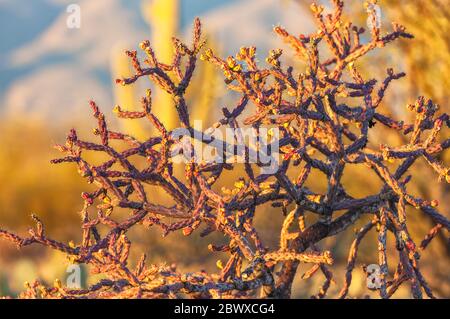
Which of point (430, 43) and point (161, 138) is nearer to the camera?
point (161, 138)

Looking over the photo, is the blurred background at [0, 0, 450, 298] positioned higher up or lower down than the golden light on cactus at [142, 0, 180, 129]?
lower down

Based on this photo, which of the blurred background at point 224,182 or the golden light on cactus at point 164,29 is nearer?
the blurred background at point 224,182

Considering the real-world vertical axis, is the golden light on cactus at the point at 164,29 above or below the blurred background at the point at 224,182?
above

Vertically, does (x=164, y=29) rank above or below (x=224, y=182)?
above

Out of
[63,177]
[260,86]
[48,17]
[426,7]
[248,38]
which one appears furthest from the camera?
[48,17]

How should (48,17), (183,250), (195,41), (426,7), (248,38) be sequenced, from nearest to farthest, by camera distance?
1. (195,41)
2. (426,7)
3. (183,250)
4. (248,38)
5. (48,17)

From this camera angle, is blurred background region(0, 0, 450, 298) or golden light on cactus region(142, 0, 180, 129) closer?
blurred background region(0, 0, 450, 298)

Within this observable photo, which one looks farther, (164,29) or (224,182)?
(224,182)

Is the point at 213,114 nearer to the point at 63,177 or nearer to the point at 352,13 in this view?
the point at 63,177

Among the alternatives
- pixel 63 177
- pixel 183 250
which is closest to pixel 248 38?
pixel 63 177
